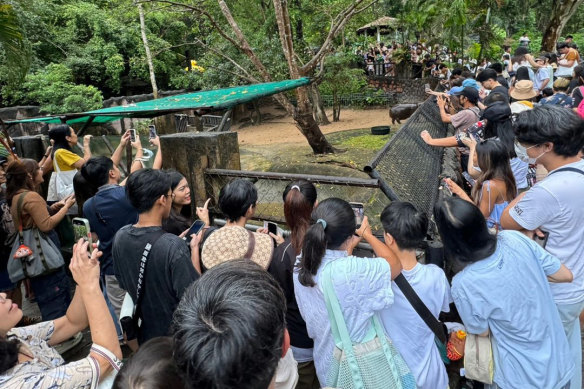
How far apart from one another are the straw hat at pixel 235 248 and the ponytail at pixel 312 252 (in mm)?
348

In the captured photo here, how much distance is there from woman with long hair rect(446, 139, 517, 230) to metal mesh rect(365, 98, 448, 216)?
624 mm

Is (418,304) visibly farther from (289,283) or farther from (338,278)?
(289,283)

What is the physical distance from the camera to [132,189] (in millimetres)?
2336

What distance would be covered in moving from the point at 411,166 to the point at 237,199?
2.54 metres

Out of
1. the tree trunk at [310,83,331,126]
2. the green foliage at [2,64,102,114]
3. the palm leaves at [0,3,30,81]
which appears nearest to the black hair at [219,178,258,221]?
the palm leaves at [0,3,30,81]

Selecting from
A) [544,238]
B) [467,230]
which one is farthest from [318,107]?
[467,230]

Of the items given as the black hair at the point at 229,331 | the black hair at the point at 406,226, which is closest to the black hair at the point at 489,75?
the black hair at the point at 406,226

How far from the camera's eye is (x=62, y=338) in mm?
2029

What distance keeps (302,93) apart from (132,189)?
736 centimetres

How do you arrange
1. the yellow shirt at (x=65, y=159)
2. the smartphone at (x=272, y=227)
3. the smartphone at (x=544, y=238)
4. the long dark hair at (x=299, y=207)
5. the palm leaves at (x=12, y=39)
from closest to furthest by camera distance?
the smartphone at (x=544, y=238), the long dark hair at (x=299, y=207), the smartphone at (x=272, y=227), the yellow shirt at (x=65, y=159), the palm leaves at (x=12, y=39)

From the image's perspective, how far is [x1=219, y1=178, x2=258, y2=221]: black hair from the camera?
2.51 metres

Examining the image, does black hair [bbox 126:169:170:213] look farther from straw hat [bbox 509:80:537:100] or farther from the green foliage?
the green foliage

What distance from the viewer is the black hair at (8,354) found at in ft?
4.71

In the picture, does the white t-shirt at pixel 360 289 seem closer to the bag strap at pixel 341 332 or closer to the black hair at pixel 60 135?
the bag strap at pixel 341 332
